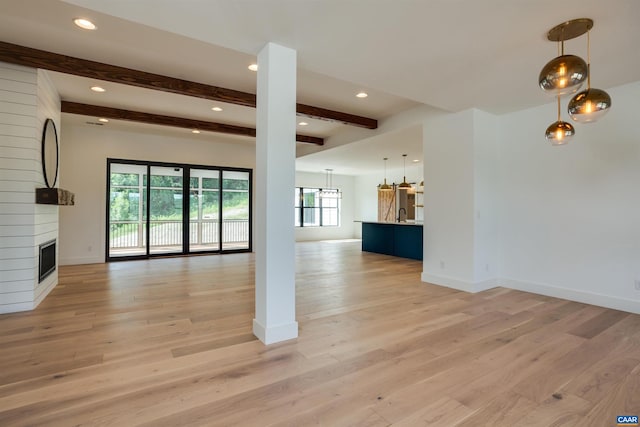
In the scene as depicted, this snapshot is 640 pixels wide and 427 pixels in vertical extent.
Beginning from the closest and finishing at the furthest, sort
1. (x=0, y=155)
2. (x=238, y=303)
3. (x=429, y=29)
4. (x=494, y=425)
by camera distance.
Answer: (x=494, y=425) → (x=429, y=29) → (x=0, y=155) → (x=238, y=303)

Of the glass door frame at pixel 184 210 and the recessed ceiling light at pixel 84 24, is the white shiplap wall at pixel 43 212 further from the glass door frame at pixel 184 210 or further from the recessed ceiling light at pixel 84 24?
the glass door frame at pixel 184 210

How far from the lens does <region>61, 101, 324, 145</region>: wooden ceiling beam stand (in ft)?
17.5

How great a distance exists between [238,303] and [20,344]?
1.91 m

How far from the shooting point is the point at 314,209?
12.8 metres

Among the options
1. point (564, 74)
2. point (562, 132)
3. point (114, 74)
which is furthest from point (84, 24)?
point (562, 132)

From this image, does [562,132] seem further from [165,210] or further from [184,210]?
[165,210]

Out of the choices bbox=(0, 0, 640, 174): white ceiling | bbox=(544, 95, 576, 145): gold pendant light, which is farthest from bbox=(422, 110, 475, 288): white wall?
bbox=(544, 95, 576, 145): gold pendant light

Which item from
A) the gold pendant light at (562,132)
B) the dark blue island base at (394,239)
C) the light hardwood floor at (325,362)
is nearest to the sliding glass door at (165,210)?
the light hardwood floor at (325,362)

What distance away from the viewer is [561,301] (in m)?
3.97

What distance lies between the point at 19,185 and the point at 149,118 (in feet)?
8.95

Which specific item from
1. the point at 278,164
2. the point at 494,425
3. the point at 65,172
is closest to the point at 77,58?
the point at 278,164

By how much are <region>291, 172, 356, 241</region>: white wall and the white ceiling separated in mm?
7947

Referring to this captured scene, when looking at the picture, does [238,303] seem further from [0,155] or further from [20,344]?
[0,155]

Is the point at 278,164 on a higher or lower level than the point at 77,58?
lower
